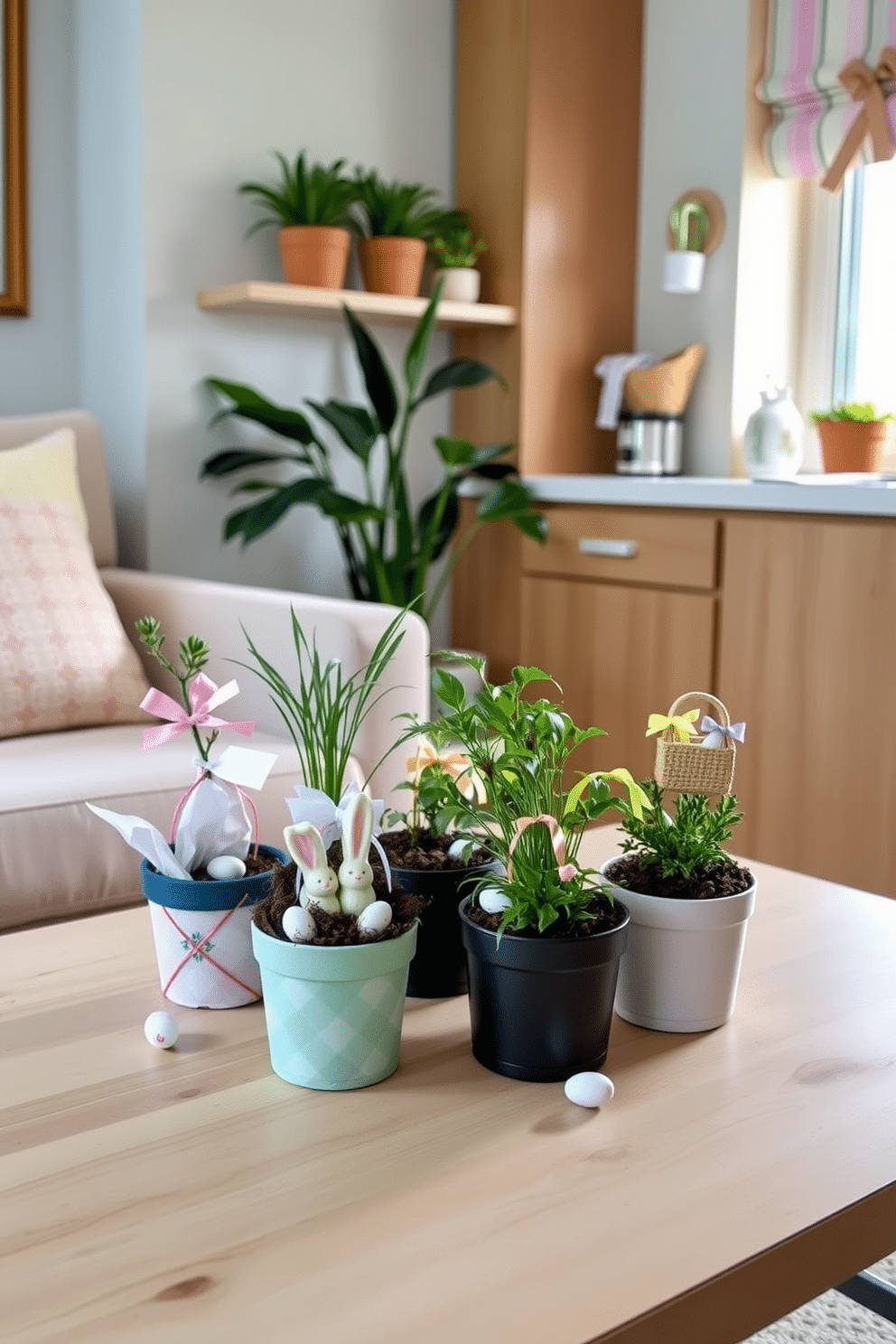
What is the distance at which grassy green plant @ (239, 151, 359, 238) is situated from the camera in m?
2.66

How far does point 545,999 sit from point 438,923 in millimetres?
161

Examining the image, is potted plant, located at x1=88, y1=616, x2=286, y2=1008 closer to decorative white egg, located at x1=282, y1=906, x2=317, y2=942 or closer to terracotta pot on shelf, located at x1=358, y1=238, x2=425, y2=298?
decorative white egg, located at x1=282, y1=906, x2=317, y2=942

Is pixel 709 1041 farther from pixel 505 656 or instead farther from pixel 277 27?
pixel 277 27

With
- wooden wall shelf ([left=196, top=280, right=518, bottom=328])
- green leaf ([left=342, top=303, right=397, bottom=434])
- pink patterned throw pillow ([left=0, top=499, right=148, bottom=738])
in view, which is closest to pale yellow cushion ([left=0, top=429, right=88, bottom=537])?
pink patterned throw pillow ([left=0, top=499, right=148, bottom=738])

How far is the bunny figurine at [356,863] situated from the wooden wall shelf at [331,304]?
6.10 ft

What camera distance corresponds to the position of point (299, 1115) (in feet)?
2.77

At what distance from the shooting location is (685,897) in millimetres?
975

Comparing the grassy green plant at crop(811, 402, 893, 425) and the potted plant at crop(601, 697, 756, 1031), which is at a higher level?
the grassy green plant at crop(811, 402, 893, 425)

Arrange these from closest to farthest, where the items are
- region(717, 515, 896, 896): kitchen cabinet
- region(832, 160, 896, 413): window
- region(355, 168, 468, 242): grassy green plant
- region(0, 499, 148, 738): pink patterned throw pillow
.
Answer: region(0, 499, 148, 738): pink patterned throw pillow
region(717, 515, 896, 896): kitchen cabinet
region(355, 168, 468, 242): grassy green plant
region(832, 160, 896, 413): window

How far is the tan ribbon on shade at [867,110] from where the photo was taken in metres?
2.66

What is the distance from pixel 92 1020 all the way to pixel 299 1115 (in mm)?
230

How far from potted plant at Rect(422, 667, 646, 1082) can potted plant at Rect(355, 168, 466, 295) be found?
79.2 inches

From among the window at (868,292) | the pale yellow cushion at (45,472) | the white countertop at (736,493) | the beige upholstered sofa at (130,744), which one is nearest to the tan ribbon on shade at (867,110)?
the window at (868,292)

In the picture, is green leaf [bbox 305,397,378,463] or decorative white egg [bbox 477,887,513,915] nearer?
decorative white egg [bbox 477,887,513,915]
